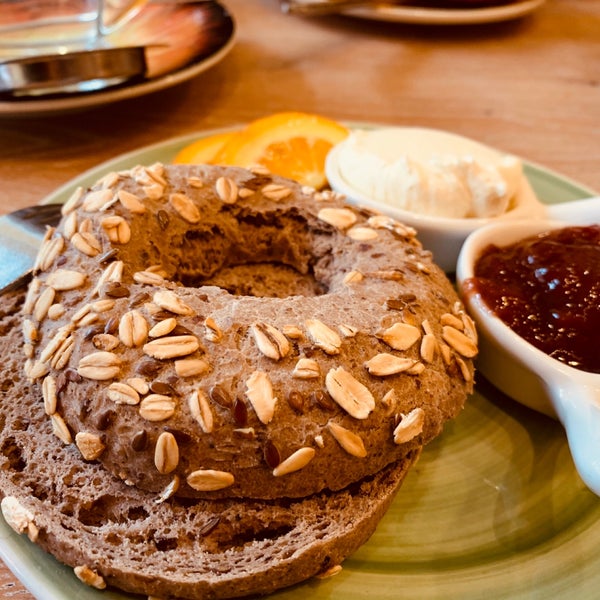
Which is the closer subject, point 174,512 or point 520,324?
point 174,512

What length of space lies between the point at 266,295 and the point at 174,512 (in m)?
0.68

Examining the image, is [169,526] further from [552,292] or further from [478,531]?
A: [552,292]

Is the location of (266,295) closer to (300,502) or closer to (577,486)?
(300,502)

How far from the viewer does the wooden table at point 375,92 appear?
2865 millimetres

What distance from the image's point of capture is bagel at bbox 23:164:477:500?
4.13 feet

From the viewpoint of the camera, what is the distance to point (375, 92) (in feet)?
11.7

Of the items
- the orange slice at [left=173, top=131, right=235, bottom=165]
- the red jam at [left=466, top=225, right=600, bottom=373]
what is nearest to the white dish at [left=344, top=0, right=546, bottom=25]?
the orange slice at [left=173, top=131, right=235, bottom=165]

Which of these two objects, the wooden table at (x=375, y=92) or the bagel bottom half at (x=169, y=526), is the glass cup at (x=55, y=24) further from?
the bagel bottom half at (x=169, y=526)

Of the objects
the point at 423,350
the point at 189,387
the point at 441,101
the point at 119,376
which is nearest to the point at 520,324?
the point at 423,350

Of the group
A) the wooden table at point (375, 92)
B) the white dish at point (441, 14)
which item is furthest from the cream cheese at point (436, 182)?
the white dish at point (441, 14)

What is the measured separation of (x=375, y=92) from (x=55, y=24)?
178 cm

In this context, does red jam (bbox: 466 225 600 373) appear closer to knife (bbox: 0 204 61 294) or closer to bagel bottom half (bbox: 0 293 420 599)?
bagel bottom half (bbox: 0 293 420 599)

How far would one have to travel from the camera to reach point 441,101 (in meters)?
3.53

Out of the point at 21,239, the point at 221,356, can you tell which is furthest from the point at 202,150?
the point at 221,356
